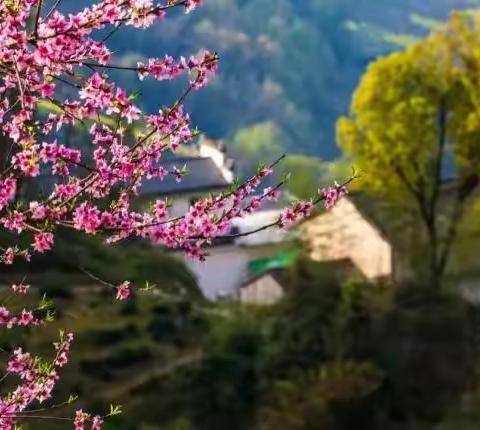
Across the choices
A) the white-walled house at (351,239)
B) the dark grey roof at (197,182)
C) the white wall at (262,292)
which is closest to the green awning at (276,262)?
the white wall at (262,292)

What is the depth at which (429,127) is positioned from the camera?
14.2 metres

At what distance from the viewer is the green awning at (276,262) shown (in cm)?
1289

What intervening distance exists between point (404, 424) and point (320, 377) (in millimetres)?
1191

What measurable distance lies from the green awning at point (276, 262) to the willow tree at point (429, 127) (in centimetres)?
191

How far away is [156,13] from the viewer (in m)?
2.87

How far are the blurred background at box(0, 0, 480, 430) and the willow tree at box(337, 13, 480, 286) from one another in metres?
0.02

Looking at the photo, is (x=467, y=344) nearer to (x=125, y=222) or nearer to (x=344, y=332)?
(x=344, y=332)

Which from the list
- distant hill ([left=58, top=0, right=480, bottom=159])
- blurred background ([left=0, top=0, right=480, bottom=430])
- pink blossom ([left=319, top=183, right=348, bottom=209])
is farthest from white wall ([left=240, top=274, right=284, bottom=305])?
pink blossom ([left=319, top=183, right=348, bottom=209])

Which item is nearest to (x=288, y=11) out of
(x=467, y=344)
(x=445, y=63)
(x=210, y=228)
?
(x=445, y=63)

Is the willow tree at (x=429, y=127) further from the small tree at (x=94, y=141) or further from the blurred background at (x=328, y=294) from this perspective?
the small tree at (x=94, y=141)

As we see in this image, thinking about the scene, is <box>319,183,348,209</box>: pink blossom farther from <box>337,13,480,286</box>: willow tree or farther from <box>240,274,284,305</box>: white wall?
<box>337,13,480,286</box>: willow tree

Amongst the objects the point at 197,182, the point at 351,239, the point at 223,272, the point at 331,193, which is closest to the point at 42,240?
the point at 331,193

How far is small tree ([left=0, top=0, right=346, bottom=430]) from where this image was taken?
9.20ft

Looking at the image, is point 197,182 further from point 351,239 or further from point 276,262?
point 351,239
